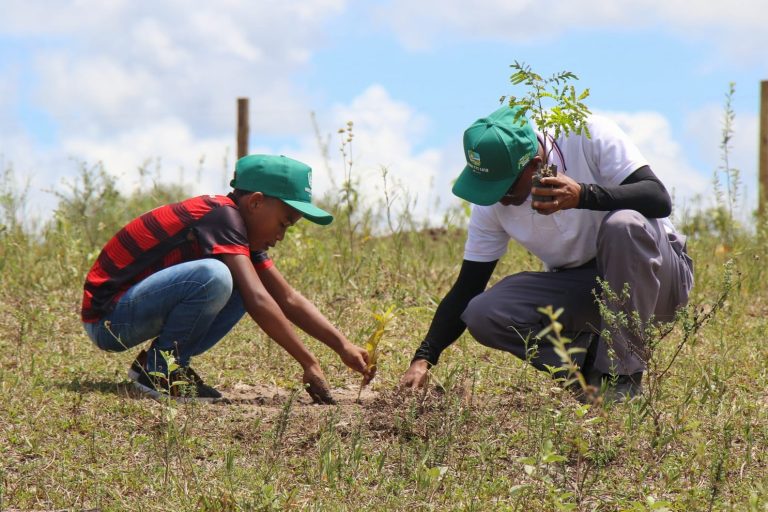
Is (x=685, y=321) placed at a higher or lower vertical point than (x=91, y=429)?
higher

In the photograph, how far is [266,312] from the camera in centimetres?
353

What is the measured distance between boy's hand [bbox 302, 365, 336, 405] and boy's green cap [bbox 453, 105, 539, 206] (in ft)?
2.89

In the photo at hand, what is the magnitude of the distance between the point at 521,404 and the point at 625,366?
1.40ft

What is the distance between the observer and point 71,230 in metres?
6.59

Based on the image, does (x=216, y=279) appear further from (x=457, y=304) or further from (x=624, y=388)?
(x=624, y=388)

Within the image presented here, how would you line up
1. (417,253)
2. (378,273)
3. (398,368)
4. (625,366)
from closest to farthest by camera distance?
(625,366)
(398,368)
(378,273)
(417,253)

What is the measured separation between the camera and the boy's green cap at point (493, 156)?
10.5 ft

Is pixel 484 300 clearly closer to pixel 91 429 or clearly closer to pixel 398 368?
pixel 398 368

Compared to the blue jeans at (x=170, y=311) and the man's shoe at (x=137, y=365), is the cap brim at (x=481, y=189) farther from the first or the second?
the man's shoe at (x=137, y=365)

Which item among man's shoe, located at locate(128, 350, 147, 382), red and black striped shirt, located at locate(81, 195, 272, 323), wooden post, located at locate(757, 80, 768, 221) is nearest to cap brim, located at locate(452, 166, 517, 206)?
red and black striped shirt, located at locate(81, 195, 272, 323)

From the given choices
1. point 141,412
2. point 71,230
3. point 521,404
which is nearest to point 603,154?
point 521,404

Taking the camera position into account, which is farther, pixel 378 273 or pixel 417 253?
pixel 417 253

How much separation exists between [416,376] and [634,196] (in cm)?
99

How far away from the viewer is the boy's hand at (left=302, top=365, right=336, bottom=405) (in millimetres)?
3627
